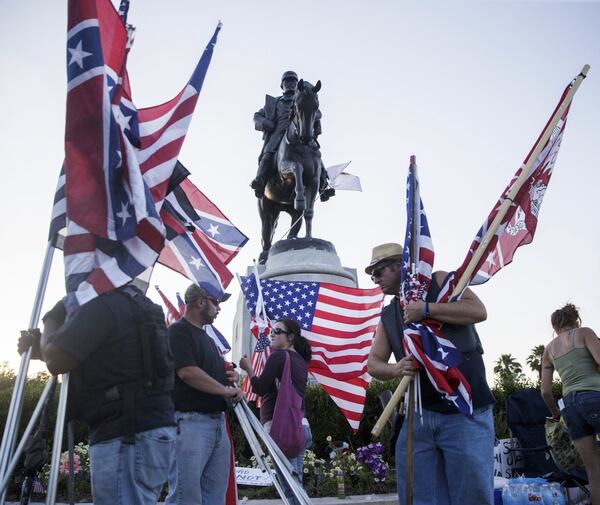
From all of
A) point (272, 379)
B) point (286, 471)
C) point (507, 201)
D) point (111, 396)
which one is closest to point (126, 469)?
point (111, 396)

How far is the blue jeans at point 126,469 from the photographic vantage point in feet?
9.32

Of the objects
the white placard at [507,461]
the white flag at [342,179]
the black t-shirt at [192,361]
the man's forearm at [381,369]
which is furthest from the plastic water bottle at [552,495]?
the white flag at [342,179]

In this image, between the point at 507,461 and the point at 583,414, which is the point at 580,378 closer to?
the point at 583,414

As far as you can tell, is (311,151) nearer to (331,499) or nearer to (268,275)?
(268,275)

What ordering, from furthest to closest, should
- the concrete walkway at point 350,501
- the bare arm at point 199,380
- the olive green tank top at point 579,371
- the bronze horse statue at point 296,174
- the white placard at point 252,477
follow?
the bronze horse statue at point 296,174
the white placard at point 252,477
the concrete walkway at point 350,501
the olive green tank top at point 579,371
the bare arm at point 199,380

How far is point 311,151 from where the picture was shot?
45.9 feet

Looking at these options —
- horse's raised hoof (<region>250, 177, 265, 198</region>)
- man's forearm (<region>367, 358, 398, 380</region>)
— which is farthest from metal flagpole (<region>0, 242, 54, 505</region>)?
horse's raised hoof (<region>250, 177, 265, 198</region>)

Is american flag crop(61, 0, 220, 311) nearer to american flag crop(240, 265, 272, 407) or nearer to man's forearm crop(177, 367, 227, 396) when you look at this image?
man's forearm crop(177, 367, 227, 396)

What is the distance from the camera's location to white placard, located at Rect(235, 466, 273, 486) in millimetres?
7488

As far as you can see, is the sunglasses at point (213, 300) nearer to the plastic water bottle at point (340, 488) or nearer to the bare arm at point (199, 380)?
the bare arm at point (199, 380)

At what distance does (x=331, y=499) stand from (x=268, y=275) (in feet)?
22.8

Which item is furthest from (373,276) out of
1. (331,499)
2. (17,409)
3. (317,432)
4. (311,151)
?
(311,151)

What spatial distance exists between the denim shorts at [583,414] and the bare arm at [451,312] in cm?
218

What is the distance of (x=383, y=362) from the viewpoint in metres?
3.85
